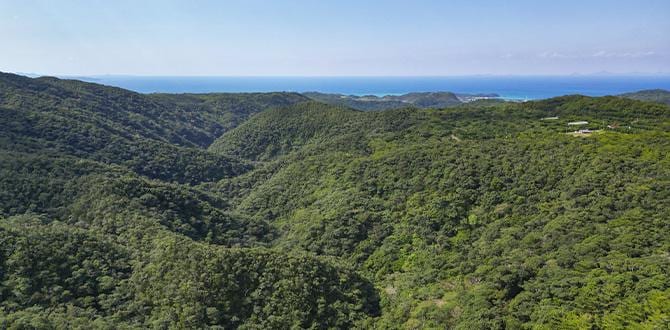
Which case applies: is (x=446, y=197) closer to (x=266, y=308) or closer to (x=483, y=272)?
(x=483, y=272)

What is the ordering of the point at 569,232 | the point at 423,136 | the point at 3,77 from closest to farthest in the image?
the point at 569,232 < the point at 423,136 < the point at 3,77

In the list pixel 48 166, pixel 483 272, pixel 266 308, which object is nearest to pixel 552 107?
pixel 483 272

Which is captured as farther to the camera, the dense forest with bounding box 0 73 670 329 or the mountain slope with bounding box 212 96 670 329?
the dense forest with bounding box 0 73 670 329

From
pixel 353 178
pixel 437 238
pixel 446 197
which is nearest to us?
pixel 437 238

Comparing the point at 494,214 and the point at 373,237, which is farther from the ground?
the point at 494,214

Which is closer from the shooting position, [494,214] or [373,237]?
[494,214]

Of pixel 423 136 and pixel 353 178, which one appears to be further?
pixel 423 136

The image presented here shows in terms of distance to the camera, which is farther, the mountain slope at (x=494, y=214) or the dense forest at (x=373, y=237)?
the dense forest at (x=373, y=237)

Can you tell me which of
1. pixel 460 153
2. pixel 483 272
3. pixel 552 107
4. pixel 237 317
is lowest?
pixel 237 317
